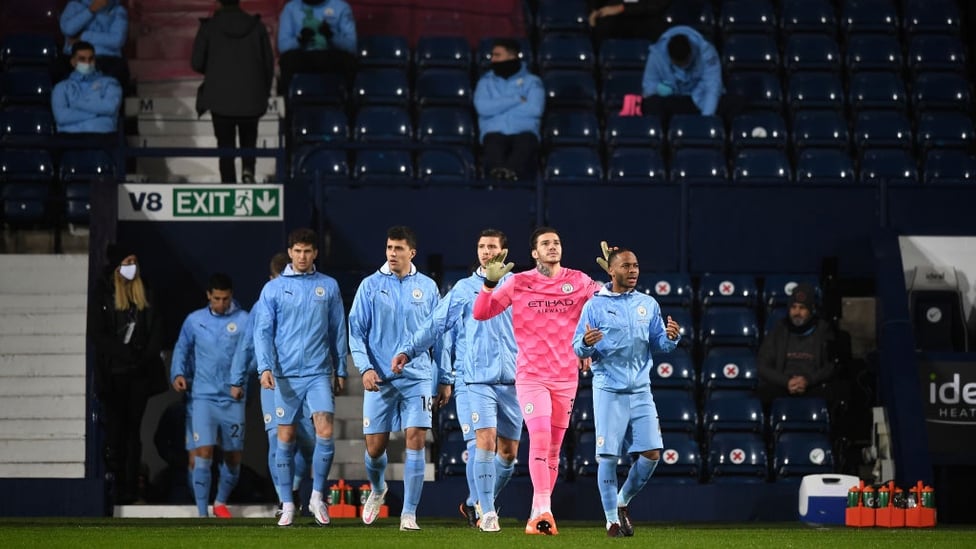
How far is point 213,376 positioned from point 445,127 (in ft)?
13.9

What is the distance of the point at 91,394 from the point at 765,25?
30.7ft

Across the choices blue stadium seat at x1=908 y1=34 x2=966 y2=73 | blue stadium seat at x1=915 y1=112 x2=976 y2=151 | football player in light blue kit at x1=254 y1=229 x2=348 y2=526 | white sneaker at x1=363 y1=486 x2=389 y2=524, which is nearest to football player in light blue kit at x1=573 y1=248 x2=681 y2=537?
white sneaker at x1=363 y1=486 x2=389 y2=524

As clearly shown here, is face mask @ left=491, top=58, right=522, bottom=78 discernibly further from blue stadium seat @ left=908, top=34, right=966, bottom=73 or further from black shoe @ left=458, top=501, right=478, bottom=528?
black shoe @ left=458, top=501, right=478, bottom=528

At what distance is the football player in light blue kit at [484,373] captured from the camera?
11.8 m

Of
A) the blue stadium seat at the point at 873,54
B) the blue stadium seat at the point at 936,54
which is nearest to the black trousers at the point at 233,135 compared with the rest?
the blue stadium seat at the point at 873,54

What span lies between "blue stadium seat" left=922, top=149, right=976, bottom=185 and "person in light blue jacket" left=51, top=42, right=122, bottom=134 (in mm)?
8829

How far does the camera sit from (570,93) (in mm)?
18781

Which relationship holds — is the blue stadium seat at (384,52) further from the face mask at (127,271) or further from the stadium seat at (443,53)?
the face mask at (127,271)

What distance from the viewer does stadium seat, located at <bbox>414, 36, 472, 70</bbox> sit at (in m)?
19.3

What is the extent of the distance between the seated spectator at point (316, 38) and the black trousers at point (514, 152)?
7.24 ft

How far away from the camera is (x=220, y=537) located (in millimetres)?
10922

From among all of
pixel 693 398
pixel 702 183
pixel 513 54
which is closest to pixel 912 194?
pixel 702 183

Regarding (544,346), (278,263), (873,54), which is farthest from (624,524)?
(873,54)

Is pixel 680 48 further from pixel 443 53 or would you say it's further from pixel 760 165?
pixel 443 53
